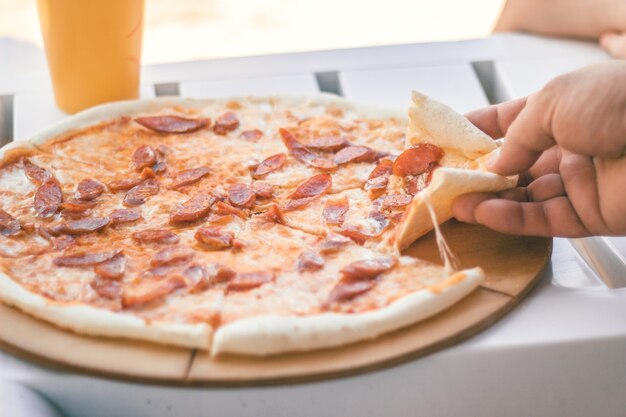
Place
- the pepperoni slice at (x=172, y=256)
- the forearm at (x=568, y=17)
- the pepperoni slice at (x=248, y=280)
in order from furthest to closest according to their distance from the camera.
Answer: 1. the forearm at (x=568, y=17)
2. the pepperoni slice at (x=172, y=256)
3. the pepperoni slice at (x=248, y=280)

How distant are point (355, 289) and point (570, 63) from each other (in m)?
1.90

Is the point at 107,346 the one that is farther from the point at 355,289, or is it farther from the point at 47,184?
the point at 47,184

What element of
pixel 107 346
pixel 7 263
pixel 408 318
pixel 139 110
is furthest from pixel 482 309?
pixel 139 110

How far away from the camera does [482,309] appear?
1937 millimetres

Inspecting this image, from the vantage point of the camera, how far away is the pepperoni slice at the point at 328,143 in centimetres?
264

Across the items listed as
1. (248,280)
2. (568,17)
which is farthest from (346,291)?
(568,17)

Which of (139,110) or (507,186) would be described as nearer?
(507,186)

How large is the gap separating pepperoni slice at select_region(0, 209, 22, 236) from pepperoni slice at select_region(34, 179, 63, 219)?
0.08 m

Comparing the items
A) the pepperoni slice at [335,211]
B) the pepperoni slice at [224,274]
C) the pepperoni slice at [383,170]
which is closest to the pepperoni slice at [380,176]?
the pepperoni slice at [383,170]

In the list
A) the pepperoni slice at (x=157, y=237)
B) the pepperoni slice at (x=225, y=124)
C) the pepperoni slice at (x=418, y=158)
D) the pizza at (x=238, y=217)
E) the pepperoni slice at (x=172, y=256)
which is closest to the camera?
the pizza at (x=238, y=217)

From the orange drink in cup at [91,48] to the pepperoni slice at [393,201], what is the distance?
3.88 ft

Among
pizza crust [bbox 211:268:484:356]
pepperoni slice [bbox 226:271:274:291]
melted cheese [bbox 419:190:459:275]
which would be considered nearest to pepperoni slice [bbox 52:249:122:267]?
pepperoni slice [bbox 226:271:274:291]

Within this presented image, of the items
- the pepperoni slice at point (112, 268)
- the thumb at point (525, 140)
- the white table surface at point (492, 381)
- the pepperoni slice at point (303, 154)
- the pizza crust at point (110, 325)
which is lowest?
the white table surface at point (492, 381)

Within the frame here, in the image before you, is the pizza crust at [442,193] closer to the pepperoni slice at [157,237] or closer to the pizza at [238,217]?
the pizza at [238,217]
